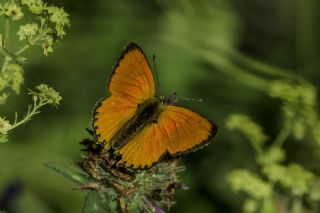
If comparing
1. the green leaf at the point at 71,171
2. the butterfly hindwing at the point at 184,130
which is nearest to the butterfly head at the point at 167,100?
the butterfly hindwing at the point at 184,130

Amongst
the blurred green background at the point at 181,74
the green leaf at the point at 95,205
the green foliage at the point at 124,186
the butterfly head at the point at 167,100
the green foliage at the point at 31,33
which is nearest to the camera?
the green foliage at the point at 31,33

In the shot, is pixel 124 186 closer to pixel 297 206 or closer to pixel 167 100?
pixel 167 100

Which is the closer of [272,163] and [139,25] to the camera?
[272,163]

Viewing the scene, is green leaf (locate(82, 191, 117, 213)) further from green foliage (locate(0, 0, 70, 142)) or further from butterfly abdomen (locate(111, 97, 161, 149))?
green foliage (locate(0, 0, 70, 142))

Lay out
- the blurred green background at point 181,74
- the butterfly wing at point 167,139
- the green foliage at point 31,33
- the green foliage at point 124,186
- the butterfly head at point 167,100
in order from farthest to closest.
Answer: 1. the blurred green background at point 181,74
2. the butterfly head at point 167,100
3. the green foliage at point 124,186
4. the butterfly wing at point 167,139
5. the green foliage at point 31,33

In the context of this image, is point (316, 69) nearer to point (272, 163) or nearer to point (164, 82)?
point (164, 82)

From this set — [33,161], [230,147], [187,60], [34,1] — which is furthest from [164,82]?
[34,1]

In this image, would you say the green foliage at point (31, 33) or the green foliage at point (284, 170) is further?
the green foliage at point (284, 170)

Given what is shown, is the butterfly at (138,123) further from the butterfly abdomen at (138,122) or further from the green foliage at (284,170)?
the green foliage at (284,170)
